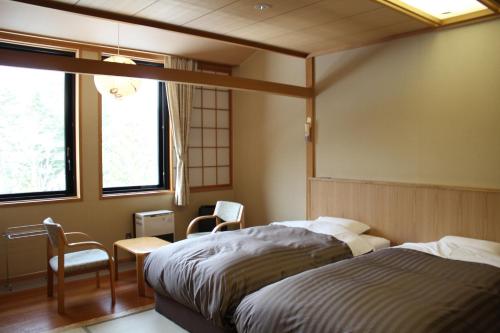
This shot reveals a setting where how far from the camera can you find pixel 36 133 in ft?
14.3

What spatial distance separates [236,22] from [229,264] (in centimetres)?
192

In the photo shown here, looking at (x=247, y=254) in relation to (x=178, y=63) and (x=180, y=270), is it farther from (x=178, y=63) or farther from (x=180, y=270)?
(x=178, y=63)

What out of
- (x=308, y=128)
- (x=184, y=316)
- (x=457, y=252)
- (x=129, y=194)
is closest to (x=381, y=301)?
(x=457, y=252)

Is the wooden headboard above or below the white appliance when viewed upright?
above

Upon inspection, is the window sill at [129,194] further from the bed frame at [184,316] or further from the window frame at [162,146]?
the bed frame at [184,316]

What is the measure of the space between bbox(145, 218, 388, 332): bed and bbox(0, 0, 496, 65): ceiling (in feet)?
5.81

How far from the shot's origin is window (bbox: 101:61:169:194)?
481 centimetres

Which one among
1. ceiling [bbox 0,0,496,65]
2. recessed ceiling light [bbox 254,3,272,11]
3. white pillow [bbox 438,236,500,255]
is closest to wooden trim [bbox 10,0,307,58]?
ceiling [bbox 0,0,496,65]

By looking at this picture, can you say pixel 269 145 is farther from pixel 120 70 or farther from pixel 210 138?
pixel 120 70

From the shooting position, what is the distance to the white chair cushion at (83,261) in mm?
3420

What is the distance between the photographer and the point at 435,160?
11.8 ft

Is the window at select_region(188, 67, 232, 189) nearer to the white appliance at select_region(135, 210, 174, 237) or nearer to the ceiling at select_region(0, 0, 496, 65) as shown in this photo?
the white appliance at select_region(135, 210, 174, 237)

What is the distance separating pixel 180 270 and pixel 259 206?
2582 mm

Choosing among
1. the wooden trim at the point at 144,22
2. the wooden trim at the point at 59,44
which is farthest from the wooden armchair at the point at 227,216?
the wooden trim at the point at 59,44
